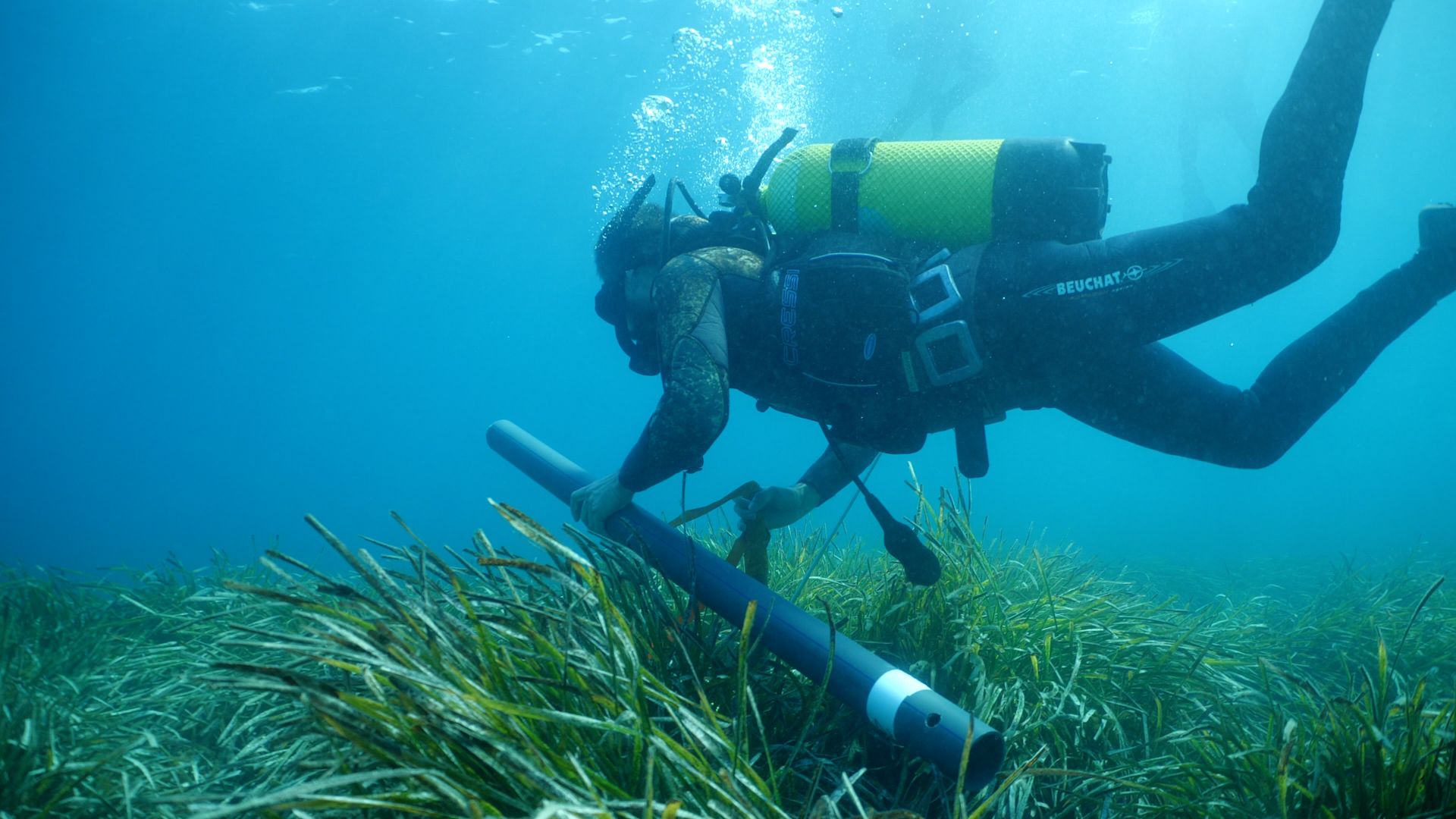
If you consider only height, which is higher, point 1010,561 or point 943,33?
point 943,33

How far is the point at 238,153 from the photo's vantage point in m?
27.9

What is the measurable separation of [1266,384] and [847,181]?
219cm

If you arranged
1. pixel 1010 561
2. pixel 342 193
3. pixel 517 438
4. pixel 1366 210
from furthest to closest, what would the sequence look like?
pixel 1366 210
pixel 342 193
pixel 1010 561
pixel 517 438

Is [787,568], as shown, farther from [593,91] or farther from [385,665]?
A: [593,91]

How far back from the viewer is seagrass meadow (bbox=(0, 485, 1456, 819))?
1140 millimetres

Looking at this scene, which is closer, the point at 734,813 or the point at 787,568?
the point at 734,813

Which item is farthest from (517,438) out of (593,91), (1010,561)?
(593,91)

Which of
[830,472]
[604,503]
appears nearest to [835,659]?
[604,503]

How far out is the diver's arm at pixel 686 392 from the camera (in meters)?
2.60

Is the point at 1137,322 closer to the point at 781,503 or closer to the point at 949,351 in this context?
→ the point at 949,351

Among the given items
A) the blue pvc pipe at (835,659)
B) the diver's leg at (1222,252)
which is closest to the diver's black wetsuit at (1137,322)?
the diver's leg at (1222,252)

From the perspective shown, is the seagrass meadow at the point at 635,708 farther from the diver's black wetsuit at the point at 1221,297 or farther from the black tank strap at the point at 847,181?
the black tank strap at the point at 847,181

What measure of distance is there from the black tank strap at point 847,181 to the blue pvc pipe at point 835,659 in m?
1.61

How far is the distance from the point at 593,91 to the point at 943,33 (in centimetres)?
1290
